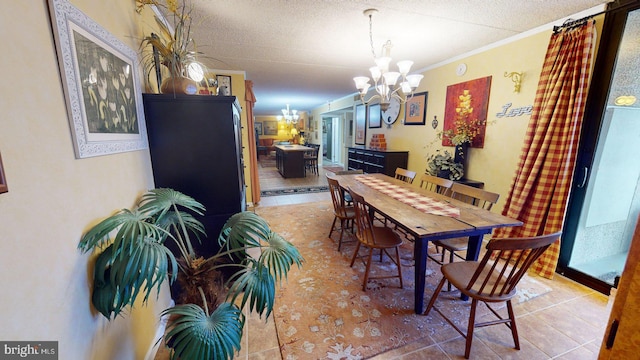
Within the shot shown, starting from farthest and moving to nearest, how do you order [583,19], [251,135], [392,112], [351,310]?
[392,112] → [251,135] → [583,19] → [351,310]

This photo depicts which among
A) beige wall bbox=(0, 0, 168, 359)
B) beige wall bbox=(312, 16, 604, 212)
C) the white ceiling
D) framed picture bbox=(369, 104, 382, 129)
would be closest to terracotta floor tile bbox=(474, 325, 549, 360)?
beige wall bbox=(312, 16, 604, 212)

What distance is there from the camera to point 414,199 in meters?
2.23

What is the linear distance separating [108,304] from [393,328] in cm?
164

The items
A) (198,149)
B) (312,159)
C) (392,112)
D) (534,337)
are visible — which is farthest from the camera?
(312,159)

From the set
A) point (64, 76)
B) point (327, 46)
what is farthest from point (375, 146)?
point (64, 76)

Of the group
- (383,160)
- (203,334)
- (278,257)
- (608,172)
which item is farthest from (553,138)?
(203,334)

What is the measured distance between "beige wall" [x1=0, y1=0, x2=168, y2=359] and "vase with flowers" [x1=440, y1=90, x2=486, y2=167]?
351cm

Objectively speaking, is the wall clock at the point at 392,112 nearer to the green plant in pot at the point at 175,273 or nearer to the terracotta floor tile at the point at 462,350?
the terracotta floor tile at the point at 462,350

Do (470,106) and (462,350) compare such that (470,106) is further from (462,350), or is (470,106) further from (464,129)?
(462,350)

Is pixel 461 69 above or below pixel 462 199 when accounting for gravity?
above

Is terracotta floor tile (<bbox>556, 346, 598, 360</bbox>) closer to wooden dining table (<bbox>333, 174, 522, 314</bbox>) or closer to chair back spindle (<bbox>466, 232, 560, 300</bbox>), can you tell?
chair back spindle (<bbox>466, 232, 560, 300</bbox>)

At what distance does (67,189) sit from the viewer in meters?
0.86

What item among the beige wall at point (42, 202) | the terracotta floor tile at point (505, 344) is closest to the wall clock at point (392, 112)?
the terracotta floor tile at point (505, 344)

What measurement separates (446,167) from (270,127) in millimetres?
11220
